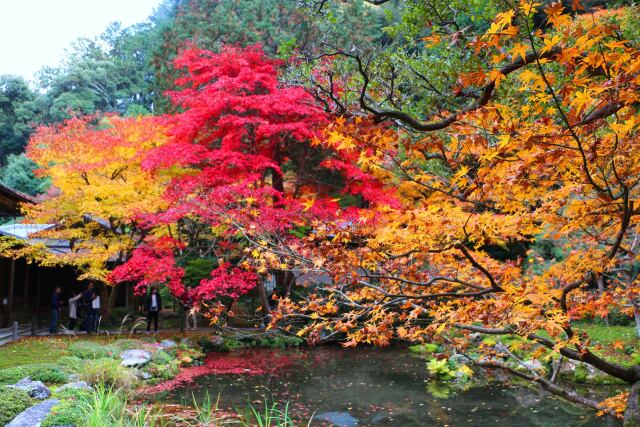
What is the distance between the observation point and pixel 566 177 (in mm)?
3553

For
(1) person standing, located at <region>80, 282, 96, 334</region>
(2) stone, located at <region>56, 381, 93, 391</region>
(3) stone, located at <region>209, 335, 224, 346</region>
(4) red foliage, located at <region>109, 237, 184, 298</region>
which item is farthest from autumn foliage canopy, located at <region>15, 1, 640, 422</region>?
(2) stone, located at <region>56, 381, 93, 391</region>

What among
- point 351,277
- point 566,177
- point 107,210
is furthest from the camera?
point 107,210

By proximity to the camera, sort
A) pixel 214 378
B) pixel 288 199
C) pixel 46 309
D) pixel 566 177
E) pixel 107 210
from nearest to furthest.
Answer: pixel 566 177 < pixel 214 378 < pixel 288 199 < pixel 107 210 < pixel 46 309

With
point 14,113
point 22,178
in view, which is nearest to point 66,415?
point 22,178

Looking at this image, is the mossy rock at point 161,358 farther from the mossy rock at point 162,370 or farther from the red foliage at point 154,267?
the red foliage at point 154,267

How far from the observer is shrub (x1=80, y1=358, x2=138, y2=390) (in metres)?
8.52

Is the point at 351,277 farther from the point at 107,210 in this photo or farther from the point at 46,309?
the point at 46,309

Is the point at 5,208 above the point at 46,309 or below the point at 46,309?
above

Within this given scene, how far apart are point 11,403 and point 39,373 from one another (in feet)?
6.94

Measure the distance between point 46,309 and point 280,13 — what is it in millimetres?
13285

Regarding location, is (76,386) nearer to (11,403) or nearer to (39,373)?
(39,373)

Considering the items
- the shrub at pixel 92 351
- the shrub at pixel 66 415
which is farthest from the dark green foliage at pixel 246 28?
the shrub at pixel 66 415

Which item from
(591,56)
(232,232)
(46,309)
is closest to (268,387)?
(232,232)

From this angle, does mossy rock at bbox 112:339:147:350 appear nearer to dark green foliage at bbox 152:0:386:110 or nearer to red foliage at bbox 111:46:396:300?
red foliage at bbox 111:46:396:300
